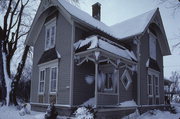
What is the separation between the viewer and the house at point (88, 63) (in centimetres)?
1068

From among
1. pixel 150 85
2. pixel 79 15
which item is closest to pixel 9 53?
pixel 79 15

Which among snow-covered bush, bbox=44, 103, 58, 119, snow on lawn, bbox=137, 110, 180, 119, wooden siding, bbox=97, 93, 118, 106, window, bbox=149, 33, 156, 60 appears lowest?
snow on lawn, bbox=137, 110, 180, 119

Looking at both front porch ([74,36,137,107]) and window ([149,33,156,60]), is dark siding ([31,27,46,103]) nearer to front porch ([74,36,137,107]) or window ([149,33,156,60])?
front porch ([74,36,137,107])

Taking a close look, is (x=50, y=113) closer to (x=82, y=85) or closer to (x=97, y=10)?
(x=82, y=85)

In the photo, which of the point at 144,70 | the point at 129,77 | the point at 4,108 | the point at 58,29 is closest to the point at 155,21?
the point at 144,70

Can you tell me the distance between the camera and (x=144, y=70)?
574 inches

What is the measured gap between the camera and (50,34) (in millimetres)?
13734

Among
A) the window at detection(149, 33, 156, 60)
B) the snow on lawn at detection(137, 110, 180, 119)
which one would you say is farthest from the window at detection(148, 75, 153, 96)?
the snow on lawn at detection(137, 110, 180, 119)

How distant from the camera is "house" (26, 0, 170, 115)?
10680mm

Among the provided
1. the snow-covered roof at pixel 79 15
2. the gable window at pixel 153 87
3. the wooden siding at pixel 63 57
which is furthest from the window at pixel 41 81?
the gable window at pixel 153 87

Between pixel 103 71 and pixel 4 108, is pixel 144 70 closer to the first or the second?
pixel 103 71

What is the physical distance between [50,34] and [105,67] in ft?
15.3

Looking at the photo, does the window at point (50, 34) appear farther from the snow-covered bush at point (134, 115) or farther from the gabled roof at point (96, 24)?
the snow-covered bush at point (134, 115)

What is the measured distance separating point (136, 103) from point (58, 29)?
7485 mm
